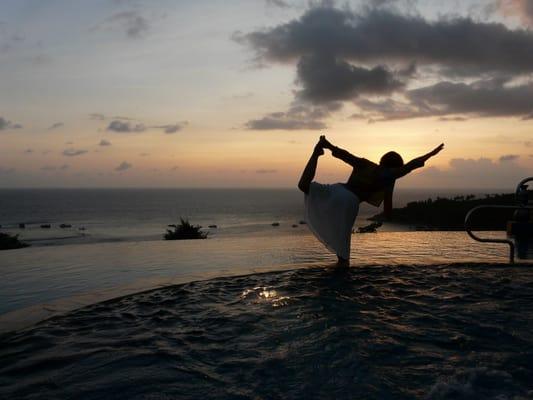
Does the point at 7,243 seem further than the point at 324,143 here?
Yes

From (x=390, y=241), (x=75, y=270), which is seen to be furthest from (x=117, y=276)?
(x=390, y=241)

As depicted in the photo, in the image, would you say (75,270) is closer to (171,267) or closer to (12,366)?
(171,267)

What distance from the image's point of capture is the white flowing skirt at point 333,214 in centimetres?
709

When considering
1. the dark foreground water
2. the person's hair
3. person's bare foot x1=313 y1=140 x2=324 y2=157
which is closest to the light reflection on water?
A: the dark foreground water

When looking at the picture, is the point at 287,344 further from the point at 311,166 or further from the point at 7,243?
the point at 7,243

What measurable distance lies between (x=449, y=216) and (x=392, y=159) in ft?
35.4

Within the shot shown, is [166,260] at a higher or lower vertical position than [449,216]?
lower

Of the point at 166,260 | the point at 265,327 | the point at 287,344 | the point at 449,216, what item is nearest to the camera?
the point at 287,344

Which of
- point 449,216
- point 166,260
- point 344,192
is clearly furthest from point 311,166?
point 449,216

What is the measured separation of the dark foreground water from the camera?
3375 millimetres

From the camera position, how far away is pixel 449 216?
16594 mm

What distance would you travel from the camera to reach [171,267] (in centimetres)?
739

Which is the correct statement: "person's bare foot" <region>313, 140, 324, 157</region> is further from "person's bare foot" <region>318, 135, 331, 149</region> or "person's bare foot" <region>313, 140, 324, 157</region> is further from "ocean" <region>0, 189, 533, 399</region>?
"ocean" <region>0, 189, 533, 399</region>

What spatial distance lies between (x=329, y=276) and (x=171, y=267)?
2440 millimetres
